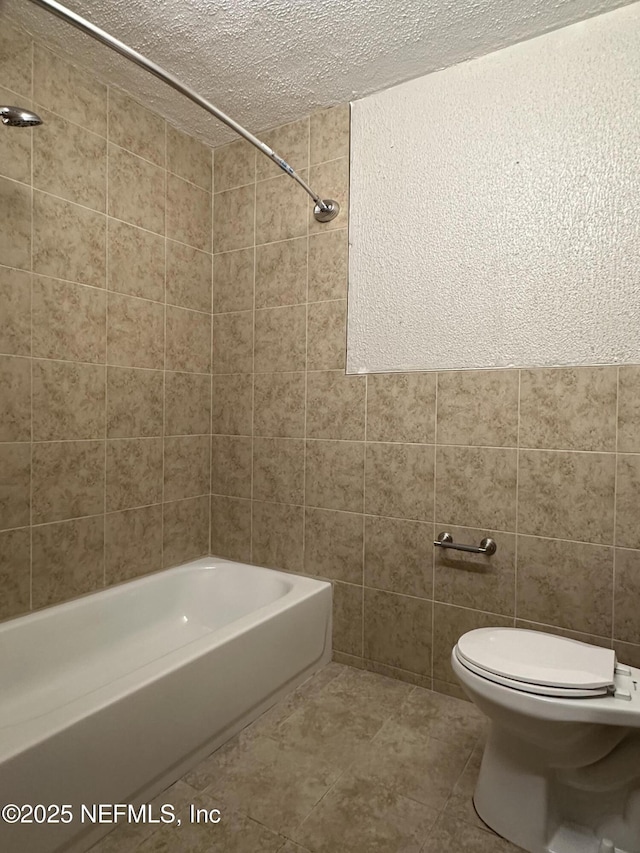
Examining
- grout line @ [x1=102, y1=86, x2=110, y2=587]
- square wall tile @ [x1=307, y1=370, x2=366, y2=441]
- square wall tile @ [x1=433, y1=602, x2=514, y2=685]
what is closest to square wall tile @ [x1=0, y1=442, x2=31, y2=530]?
grout line @ [x1=102, y1=86, x2=110, y2=587]

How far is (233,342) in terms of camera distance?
2531mm

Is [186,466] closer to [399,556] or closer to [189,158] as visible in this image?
[399,556]

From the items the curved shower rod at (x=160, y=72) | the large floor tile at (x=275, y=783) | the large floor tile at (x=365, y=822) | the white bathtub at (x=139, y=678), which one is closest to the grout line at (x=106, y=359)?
the white bathtub at (x=139, y=678)

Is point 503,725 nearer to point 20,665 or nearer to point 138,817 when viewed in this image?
point 138,817

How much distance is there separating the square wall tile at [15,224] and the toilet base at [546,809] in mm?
2177

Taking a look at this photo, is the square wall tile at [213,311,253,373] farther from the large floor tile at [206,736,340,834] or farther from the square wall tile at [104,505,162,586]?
the large floor tile at [206,736,340,834]

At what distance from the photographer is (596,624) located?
1.70 metres

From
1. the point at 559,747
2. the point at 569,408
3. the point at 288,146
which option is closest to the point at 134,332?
the point at 288,146

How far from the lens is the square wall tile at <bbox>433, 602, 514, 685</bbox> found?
6.31ft

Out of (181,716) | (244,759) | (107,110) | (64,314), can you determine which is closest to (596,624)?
(244,759)

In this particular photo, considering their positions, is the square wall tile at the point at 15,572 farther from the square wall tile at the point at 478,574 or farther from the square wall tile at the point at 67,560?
the square wall tile at the point at 478,574

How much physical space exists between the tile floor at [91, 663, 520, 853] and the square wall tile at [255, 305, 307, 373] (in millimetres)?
1409

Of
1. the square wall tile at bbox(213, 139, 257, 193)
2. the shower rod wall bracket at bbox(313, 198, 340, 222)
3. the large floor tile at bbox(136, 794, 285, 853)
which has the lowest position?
the large floor tile at bbox(136, 794, 285, 853)

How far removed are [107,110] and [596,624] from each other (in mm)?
2707
